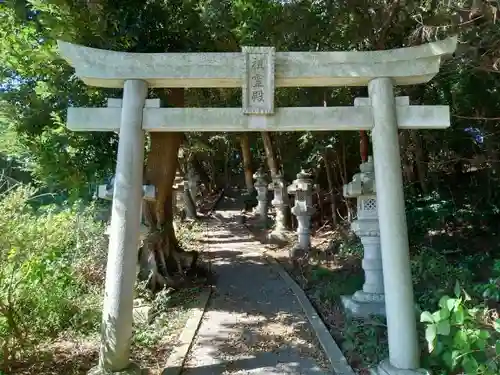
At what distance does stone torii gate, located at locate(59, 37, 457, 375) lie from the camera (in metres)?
4.07

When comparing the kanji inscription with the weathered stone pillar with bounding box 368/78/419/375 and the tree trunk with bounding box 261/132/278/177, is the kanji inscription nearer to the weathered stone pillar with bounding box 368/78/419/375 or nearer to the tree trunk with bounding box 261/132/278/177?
the weathered stone pillar with bounding box 368/78/419/375

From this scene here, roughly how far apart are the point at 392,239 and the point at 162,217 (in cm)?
492

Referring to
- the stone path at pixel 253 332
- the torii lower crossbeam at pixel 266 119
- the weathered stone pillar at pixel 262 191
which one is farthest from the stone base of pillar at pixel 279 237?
the torii lower crossbeam at pixel 266 119

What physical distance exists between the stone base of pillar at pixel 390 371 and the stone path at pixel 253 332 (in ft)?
2.04

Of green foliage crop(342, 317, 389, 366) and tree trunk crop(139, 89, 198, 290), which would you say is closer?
green foliage crop(342, 317, 389, 366)

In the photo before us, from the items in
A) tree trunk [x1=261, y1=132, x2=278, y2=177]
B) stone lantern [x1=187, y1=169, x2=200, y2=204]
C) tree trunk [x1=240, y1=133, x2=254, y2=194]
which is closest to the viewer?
tree trunk [x1=261, y1=132, x2=278, y2=177]

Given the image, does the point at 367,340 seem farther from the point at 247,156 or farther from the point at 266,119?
the point at 247,156

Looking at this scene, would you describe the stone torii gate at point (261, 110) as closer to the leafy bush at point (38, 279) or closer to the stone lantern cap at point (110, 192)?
the stone lantern cap at point (110, 192)

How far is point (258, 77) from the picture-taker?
4.29 meters

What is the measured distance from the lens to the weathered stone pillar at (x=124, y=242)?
12.6ft

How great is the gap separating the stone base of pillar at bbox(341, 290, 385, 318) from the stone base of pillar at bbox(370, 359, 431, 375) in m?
1.45

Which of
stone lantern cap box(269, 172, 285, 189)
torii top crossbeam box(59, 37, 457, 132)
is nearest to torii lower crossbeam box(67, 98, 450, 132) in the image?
torii top crossbeam box(59, 37, 457, 132)

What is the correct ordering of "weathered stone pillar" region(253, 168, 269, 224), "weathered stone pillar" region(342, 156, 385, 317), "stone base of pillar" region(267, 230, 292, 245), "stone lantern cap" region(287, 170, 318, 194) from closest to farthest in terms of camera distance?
"weathered stone pillar" region(342, 156, 385, 317), "stone lantern cap" region(287, 170, 318, 194), "stone base of pillar" region(267, 230, 292, 245), "weathered stone pillar" region(253, 168, 269, 224)

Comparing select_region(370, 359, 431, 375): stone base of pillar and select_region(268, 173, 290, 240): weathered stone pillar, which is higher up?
select_region(268, 173, 290, 240): weathered stone pillar
